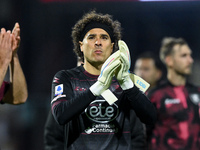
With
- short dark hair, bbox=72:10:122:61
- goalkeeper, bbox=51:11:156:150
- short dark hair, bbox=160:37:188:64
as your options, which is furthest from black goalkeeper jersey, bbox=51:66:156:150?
short dark hair, bbox=160:37:188:64

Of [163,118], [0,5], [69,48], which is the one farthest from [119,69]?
[0,5]

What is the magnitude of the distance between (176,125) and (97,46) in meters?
1.93

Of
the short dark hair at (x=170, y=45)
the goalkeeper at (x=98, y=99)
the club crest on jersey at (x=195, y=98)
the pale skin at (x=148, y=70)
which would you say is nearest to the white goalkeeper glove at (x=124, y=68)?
the goalkeeper at (x=98, y=99)

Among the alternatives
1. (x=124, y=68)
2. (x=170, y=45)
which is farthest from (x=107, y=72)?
(x=170, y=45)

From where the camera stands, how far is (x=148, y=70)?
5.25 metres

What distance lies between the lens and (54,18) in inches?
251

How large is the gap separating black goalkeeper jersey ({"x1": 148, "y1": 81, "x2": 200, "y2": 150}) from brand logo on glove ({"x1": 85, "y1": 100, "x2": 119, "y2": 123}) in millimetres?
1783

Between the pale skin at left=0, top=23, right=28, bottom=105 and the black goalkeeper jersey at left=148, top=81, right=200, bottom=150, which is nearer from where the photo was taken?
the pale skin at left=0, top=23, right=28, bottom=105

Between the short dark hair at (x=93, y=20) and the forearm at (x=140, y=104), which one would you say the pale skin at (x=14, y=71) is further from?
the forearm at (x=140, y=104)

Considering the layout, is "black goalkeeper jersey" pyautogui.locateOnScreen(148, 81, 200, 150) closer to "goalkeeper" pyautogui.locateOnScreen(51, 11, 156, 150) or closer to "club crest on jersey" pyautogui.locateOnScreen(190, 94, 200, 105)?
"club crest on jersey" pyautogui.locateOnScreen(190, 94, 200, 105)

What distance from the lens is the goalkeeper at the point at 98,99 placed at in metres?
2.15

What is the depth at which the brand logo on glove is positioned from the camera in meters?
2.34

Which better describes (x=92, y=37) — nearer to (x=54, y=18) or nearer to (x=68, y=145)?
(x=68, y=145)

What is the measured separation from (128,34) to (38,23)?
1612 millimetres
